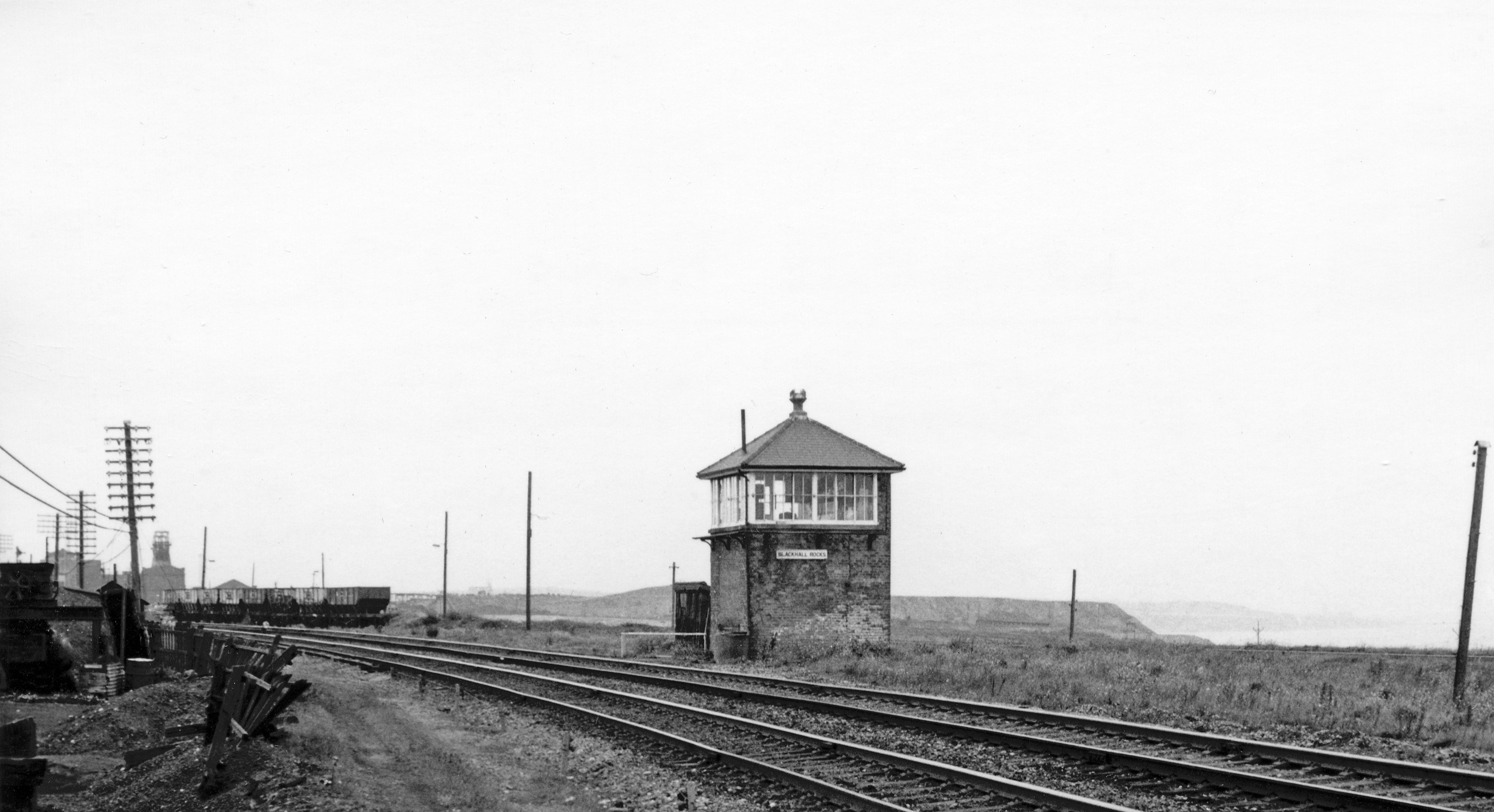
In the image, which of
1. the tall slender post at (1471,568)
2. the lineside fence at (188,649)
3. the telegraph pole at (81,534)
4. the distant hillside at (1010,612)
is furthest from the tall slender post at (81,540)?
the tall slender post at (1471,568)

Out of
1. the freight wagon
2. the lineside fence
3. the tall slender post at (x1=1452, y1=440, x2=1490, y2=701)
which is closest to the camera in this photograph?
the tall slender post at (x1=1452, y1=440, x2=1490, y2=701)

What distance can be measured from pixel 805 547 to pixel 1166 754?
2064cm

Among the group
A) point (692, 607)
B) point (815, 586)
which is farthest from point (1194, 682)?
point (692, 607)

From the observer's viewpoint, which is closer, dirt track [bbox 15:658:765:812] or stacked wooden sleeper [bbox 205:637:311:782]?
dirt track [bbox 15:658:765:812]

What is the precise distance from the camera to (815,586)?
33.8m

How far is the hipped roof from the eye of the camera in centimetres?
3469

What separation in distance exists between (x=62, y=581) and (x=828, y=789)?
17440 cm

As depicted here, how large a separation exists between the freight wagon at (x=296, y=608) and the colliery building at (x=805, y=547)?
3517cm

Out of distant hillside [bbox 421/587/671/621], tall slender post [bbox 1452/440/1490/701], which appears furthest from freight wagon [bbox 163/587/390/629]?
tall slender post [bbox 1452/440/1490/701]

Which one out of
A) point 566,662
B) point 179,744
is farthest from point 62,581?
point 179,744

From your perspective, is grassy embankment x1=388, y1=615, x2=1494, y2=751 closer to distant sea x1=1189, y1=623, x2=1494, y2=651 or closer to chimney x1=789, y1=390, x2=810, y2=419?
chimney x1=789, y1=390, x2=810, y2=419

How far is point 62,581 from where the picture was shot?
530 feet

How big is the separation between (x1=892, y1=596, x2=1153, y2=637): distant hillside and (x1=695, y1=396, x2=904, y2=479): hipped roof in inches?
2547

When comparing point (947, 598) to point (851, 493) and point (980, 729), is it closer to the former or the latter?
point (851, 493)
